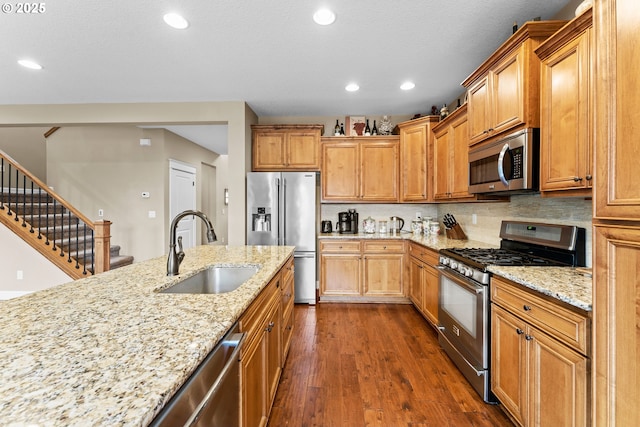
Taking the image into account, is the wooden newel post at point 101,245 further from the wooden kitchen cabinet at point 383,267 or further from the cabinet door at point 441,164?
the cabinet door at point 441,164

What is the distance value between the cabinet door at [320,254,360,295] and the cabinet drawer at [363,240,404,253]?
193 millimetres

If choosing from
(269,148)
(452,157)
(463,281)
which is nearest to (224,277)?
(463,281)

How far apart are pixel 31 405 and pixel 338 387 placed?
1937mm

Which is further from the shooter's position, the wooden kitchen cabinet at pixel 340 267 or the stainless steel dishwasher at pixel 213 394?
the wooden kitchen cabinet at pixel 340 267

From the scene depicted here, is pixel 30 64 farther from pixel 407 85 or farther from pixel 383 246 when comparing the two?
pixel 383 246

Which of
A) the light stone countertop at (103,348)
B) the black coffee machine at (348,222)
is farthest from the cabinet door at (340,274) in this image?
the light stone countertop at (103,348)

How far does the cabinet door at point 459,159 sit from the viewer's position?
299 cm

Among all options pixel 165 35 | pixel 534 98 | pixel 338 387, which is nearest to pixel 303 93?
pixel 165 35

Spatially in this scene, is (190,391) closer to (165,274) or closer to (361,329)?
(165,274)

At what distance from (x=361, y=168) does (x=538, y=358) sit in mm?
3057

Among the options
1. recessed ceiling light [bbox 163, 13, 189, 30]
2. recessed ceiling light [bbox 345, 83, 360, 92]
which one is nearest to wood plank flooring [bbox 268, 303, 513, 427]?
recessed ceiling light [bbox 345, 83, 360, 92]

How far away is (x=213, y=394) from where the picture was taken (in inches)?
35.0

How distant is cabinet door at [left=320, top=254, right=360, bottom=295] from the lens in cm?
396

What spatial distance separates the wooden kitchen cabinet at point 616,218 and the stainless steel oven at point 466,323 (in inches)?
34.5
